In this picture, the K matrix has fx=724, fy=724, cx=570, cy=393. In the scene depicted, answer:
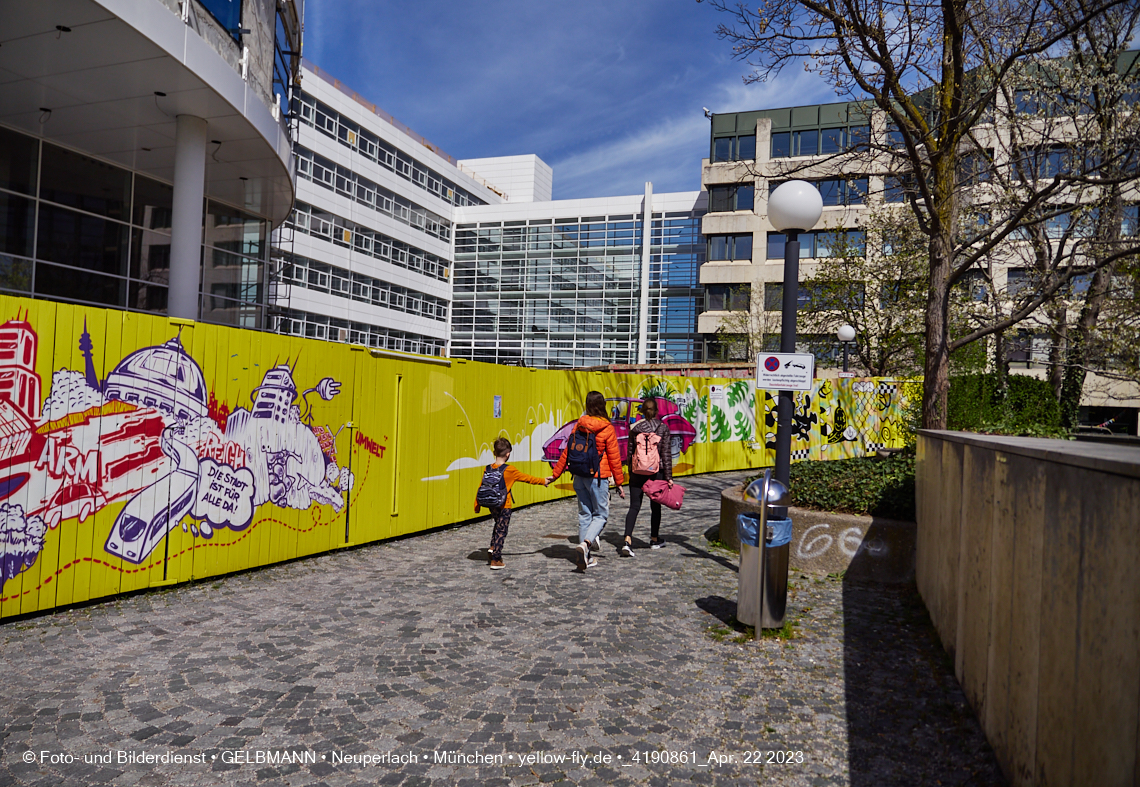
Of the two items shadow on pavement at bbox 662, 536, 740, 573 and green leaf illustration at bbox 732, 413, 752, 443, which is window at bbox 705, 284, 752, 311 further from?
shadow on pavement at bbox 662, 536, 740, 573

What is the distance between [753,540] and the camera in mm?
5707

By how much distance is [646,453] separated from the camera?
8820 millimetres

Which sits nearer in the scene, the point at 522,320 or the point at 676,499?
the point at 676,499

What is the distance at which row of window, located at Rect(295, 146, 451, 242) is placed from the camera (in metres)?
40.6

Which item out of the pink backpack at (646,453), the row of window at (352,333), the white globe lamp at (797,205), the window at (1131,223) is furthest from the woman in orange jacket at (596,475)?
the row of window at (352,333)

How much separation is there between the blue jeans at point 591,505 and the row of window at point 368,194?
118ft

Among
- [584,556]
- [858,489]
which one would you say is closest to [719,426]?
[858,489]

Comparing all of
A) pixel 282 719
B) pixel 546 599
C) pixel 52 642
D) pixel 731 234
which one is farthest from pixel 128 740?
pixel 731 234

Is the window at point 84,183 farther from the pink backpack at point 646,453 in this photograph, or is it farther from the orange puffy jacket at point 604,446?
the pink backpack at point 646,453

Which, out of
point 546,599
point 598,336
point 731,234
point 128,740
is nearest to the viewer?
point 128,740

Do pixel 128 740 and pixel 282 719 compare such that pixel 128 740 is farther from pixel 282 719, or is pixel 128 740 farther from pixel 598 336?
pixel 598 336

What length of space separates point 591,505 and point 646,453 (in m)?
1.21

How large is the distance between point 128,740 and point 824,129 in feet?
161

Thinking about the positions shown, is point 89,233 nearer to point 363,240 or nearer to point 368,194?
point 363,240
